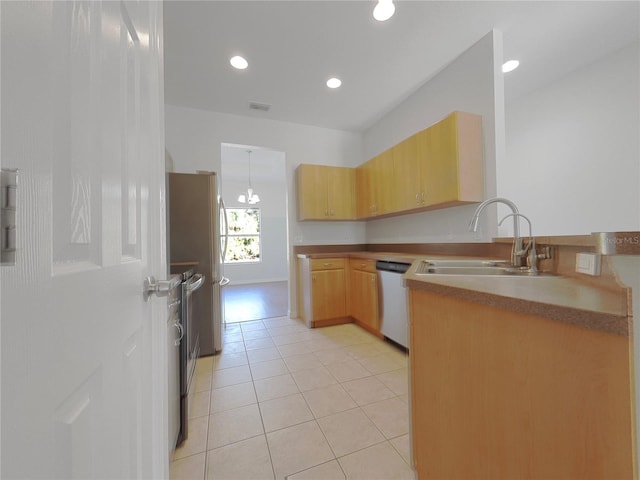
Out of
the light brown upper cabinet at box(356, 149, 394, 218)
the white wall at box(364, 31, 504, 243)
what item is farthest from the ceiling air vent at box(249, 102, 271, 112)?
the white wall at box(364, 31, 504, 243)

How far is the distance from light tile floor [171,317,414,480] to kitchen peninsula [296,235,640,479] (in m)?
0.39

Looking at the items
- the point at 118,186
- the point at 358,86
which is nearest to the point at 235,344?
the point at 118,186

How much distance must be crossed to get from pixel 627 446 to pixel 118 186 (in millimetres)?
1151

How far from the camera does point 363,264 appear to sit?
2.90 meters

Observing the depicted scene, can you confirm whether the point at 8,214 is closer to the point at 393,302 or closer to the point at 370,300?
the point at 393,302

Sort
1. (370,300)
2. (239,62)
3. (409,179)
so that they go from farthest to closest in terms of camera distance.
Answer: (370,300), (409,179), (239,62)

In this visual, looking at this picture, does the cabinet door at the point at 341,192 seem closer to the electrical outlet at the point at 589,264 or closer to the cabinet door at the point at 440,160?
the cabinet door at the point at 440,160

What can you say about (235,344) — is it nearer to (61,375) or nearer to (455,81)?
(61,375)

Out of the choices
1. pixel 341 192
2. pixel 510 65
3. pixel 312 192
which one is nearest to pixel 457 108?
pixel 510 65

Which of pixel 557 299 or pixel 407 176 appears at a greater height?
pixel 407 176

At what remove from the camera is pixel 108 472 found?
487 mm

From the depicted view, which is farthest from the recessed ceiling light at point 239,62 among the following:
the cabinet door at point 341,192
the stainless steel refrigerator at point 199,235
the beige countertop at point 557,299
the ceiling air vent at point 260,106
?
the beige countertop at point 557,299

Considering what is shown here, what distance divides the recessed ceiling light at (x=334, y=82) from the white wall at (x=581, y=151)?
6.04ft

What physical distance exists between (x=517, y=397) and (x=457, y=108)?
2585 millimetres
